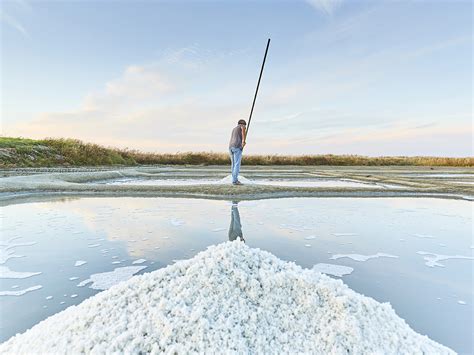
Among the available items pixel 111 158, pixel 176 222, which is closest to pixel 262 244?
pixel 176 222

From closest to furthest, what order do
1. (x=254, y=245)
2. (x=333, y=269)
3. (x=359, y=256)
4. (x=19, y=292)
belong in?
(x=19, y=292), (x=333, y=269), (x=359, y=256), (x=254, y=245)

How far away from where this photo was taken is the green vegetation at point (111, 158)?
15.1 metres

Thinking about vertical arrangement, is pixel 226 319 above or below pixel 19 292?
above

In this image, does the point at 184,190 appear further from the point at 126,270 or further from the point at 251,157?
the point at 251,157

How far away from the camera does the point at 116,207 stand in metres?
4.48

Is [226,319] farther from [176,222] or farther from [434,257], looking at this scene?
[176,222]

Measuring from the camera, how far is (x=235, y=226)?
10.8 ft

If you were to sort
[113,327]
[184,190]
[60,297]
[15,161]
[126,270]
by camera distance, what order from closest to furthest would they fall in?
1. [113,327]
2. [60,297]
3. [126,270]
4. [184,190]
5. [15,161]

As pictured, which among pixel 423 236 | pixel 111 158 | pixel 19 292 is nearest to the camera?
pixel 19 292

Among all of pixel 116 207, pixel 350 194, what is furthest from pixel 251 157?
pixel 116 207

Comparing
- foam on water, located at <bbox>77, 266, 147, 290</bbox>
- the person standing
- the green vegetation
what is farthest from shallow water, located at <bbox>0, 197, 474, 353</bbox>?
the green vegetation

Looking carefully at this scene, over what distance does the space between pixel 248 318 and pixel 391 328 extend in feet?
1.84

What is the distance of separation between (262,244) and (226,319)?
4.79 ft

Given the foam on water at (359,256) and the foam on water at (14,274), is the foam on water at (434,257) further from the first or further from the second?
the foam on water at (14,274)
